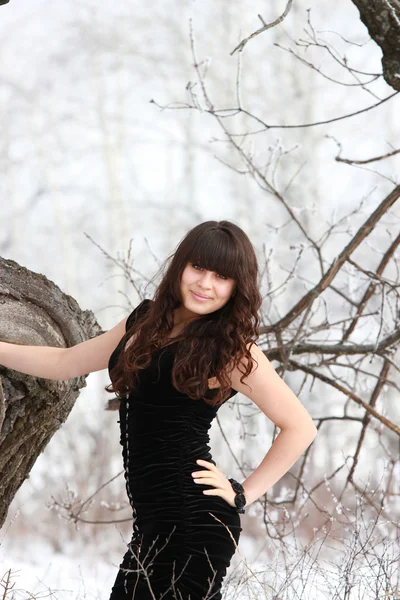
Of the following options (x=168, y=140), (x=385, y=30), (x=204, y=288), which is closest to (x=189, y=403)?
(x=204, y=288)

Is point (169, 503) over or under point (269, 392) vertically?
under

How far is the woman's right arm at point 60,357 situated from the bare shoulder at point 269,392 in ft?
1.31

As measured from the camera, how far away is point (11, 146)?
46.6ft

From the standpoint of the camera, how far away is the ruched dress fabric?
2242mm

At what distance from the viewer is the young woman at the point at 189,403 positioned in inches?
88.7

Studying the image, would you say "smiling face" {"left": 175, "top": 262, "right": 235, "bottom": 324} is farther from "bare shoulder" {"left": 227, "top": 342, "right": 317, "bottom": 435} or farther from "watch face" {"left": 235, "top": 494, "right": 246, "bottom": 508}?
"watch face" {"left": 235, "top": 494, "right": 246, "bottom": 508}

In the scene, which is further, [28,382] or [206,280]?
[28,382]

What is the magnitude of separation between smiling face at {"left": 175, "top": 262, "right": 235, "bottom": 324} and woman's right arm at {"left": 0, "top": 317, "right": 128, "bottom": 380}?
261 millimetres

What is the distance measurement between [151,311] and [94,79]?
11.8 m

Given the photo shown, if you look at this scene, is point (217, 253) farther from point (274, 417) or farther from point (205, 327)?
point (274, 417)

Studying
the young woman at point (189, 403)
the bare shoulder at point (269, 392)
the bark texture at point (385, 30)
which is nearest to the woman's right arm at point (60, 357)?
the young woman at point (189, 403)

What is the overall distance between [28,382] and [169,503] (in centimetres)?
57

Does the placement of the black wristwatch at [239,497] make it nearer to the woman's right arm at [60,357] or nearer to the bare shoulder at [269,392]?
the bare shoulder at [269,392]

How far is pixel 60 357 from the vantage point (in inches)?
94.0
